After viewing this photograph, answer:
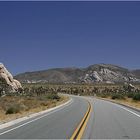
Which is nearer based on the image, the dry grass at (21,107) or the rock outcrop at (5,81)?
the dry grass at (21,107)

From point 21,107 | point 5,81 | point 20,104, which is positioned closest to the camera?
point 21,107

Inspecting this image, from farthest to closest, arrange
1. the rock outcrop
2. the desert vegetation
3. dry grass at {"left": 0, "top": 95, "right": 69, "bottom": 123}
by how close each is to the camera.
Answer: the rock outcrop < the desert vegetation < dry grass at {"left": 0, "top": 95, "right": 69, "bottom": 123}

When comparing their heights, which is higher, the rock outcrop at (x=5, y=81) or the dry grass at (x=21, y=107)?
the rock outcrop at (x=5, y=81)

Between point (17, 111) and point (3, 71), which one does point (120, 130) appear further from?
point (3, 71)

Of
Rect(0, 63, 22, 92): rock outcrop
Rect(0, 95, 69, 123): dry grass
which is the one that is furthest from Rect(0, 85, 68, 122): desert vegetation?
Rect(0, 63, 22, 92): rock outcrop

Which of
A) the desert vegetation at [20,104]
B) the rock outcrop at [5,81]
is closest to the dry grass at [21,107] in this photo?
the desert vegetation at [20,104]

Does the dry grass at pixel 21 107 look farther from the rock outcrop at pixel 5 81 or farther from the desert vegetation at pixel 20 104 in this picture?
the rock outcrop at pixel 5 81

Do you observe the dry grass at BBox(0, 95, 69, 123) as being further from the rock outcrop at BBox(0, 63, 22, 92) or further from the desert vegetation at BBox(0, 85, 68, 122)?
the rock outcrop at BBox(0, 63, 22, 92)

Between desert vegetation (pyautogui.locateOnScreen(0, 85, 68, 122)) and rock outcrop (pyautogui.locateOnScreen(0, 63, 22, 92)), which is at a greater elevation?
rock outcrop (pyautogui.locateOnScreen(0, 63, 22, 92))

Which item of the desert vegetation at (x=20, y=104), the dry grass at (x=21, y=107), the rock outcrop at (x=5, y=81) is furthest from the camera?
the rock outcrop at (x=5, y=81)

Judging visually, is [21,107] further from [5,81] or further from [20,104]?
[5,81]

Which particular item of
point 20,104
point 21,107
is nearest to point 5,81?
point 20,104

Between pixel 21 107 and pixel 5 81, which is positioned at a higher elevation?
pixel 5 81

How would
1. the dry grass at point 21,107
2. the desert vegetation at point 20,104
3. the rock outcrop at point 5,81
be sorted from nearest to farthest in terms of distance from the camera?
1. the dry grass at point 21,107
2. the desert vegetation at point 20,104
3. the rock outcrop at point 5,81
